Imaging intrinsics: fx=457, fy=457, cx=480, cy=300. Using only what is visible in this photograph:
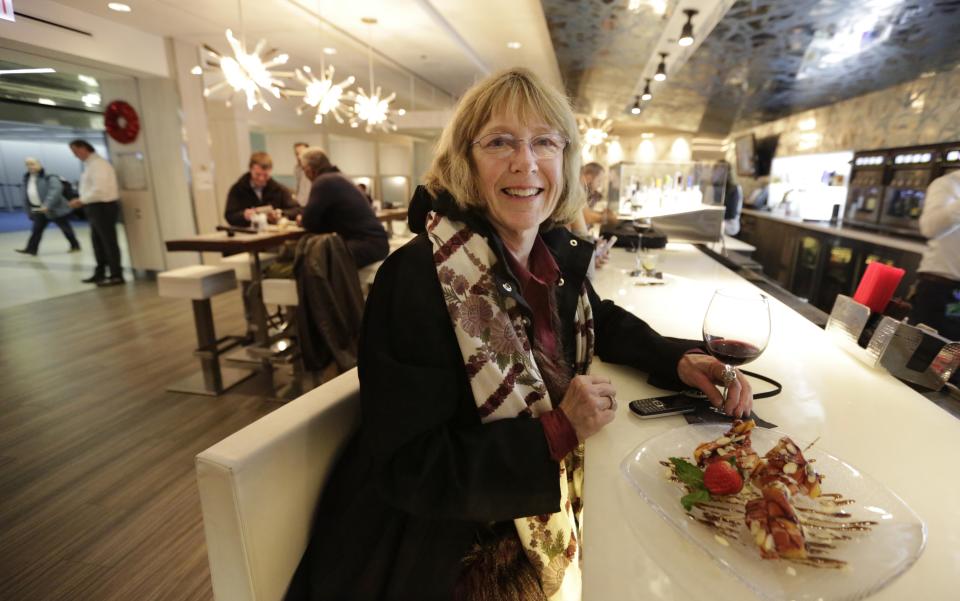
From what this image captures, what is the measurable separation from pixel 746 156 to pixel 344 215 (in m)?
9.06

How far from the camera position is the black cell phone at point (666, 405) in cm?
97

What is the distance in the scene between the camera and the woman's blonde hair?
1.06 m

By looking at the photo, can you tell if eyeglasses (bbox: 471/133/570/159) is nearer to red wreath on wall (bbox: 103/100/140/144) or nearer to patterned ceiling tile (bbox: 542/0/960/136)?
patterned ceiling tile (bbox: 542/0/960/136)

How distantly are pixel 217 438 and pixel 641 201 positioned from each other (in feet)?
14.6

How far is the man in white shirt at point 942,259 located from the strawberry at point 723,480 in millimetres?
3274

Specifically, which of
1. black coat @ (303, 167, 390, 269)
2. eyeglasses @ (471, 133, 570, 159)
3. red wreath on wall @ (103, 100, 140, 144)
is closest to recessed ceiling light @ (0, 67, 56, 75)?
red wreath on wall @ (103, 100, 140, 144)

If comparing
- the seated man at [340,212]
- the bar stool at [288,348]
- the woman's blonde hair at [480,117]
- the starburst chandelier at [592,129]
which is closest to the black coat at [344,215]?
the seated man at [340,212]

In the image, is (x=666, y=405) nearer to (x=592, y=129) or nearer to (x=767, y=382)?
(x=767, y=382)

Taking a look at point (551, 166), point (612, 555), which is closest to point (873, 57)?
point (551, 166)

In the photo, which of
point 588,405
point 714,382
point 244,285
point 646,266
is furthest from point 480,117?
point 244,285

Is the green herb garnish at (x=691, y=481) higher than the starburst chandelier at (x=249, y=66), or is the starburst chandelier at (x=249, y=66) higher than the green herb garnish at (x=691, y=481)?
the starburst chandelier at (x=249, y=66)

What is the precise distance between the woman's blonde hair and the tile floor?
654 cm

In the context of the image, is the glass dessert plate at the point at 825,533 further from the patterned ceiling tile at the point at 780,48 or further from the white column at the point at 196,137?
the white column at the point at 196,137

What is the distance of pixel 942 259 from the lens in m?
3.07
